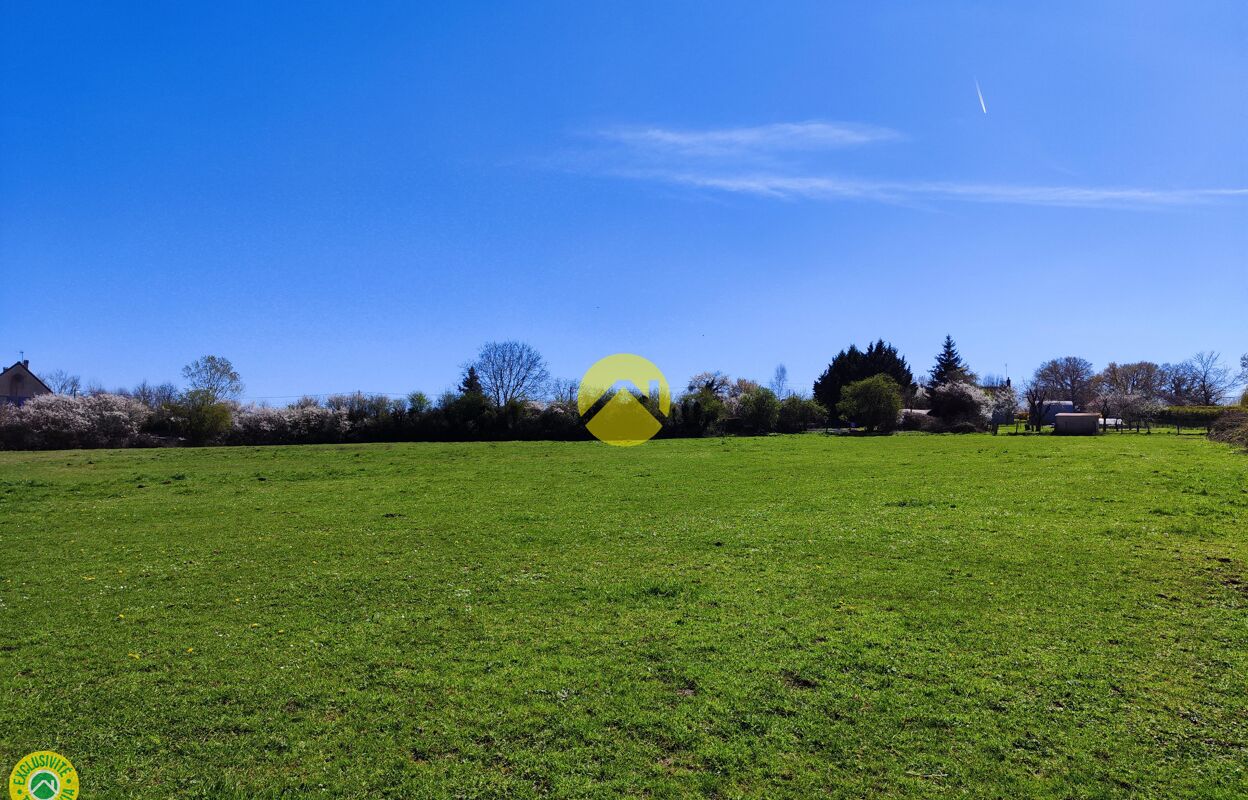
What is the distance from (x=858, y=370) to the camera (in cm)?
9288

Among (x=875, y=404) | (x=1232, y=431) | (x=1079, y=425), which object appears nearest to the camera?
(x=1232, y=431)

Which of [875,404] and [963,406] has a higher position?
[963,406]

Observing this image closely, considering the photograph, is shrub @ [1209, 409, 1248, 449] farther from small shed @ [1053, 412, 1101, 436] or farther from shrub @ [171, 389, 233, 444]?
shrub @ [171, 389, 233, 444]

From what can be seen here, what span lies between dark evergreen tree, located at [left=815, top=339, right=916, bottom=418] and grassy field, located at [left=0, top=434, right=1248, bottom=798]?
255 ft

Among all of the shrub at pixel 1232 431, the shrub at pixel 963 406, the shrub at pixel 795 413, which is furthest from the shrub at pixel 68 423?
the shrub at pixel 963 406

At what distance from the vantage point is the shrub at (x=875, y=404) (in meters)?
63.2

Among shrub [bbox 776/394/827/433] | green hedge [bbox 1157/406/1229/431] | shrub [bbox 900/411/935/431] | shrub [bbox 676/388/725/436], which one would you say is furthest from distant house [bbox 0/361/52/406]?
green hedge [bbox 1157/406/1229/431]

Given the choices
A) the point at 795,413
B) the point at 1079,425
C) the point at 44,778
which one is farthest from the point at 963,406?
the point at 44,778

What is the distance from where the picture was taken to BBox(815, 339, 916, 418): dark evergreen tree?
3647 inches

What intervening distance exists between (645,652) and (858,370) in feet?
304

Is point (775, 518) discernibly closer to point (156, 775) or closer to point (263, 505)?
point (156, 775)

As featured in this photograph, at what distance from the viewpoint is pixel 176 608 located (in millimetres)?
9219

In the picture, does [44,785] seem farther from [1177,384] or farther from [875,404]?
[1177,384]

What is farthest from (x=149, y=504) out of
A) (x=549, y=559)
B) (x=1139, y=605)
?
(x=1139, y=605)
